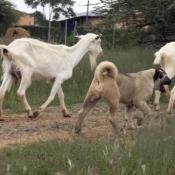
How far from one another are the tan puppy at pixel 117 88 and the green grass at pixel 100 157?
1.75 metres

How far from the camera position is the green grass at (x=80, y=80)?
608 inches

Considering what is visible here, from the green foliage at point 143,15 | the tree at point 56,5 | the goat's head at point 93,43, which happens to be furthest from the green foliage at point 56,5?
Result: the goat's head at point 93,43

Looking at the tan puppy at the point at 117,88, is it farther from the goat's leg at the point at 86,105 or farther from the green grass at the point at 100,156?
the green grass at the point at 100,156

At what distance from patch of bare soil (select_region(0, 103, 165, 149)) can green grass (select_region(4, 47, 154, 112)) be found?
179cm

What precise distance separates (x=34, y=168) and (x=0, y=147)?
6.28 ft

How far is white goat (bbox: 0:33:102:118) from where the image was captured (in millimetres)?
12117

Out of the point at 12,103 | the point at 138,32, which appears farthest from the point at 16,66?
the point at 138,32

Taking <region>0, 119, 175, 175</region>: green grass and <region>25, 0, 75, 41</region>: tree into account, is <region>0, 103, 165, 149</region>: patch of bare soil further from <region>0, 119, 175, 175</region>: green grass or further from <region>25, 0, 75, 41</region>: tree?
<region>25, 0, 75, 41</region>: tree

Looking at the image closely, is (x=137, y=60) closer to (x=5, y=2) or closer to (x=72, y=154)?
(x=72, y=154)

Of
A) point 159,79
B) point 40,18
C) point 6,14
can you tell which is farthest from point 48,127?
point 40,18

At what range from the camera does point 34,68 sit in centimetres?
1238

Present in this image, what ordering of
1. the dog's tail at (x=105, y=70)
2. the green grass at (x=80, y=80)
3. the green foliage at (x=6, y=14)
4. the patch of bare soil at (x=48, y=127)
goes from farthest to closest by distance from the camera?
the green foliage at (x=6, y=14)
the green grass at (x=80, y=80)
the dog's tail at (x=105, y=70)
the patch of bare soil at (x=48, y=127)

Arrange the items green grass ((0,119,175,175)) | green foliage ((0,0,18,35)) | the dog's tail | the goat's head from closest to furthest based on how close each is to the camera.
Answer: green grass ((0,119,175,175))
the dog's tail
the goat's head
green foliage ((0,0,18,35))

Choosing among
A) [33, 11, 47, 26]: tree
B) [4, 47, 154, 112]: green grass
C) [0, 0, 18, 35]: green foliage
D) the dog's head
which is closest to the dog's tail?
the dog's head
